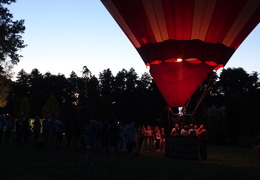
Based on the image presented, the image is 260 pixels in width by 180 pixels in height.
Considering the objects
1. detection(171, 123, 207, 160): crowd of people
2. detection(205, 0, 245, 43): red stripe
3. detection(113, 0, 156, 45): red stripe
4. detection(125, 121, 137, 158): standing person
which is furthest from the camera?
detection(171, 123, 207, 160): crowd of people

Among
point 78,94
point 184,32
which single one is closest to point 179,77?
point 184,32

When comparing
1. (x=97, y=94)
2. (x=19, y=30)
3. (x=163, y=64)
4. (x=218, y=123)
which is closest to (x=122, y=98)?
(x=97, y=94)

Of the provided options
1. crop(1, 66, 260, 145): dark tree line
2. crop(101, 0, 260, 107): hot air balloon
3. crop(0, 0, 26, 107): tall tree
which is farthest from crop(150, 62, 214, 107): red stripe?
crop(0, 0, 26, 107): tall tree

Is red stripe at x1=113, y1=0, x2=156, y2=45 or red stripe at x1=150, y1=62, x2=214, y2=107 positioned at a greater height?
red stripe at x1=113, y1=0, x2=156, y2=45

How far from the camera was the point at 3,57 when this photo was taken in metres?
28.0

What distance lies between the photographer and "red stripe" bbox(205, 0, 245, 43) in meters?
11.4

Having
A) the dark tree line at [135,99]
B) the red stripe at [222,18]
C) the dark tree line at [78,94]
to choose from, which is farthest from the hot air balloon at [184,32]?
the dark tree line at [78,94]

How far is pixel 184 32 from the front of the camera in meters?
12.1

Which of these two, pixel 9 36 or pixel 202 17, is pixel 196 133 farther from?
pixel 9 36

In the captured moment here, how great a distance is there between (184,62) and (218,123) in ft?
79.1

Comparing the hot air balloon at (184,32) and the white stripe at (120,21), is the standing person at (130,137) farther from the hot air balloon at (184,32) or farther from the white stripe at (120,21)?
the white stripe at (120,21)

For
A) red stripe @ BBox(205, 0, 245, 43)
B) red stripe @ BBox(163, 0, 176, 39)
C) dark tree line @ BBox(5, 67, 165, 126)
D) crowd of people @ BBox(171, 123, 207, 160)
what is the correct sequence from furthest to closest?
dark tree line @ BBox(5, 67, 165, 126) < crowd of people @ BBox(171, 123, 207, 160) < red stripe @ BBox(163, 0, 176, 39) < red stripe @ BBox(205, 0, 245, 43)

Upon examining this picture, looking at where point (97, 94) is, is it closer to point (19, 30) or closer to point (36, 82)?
point (19, 30)

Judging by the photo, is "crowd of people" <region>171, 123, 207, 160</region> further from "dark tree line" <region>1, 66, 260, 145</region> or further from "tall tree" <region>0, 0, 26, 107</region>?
"tall tree" <region>0, 0, 26, 107</region>
